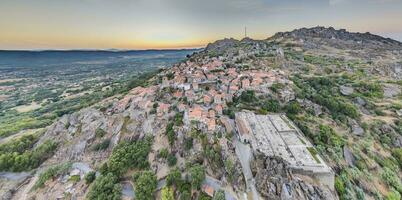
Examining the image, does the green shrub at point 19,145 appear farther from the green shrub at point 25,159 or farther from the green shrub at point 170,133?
the green shrub at point 170,133

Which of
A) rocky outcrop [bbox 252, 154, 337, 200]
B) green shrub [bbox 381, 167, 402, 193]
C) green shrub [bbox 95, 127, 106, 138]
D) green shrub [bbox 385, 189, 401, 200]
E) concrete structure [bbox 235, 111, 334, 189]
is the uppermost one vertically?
concrete structure [bbox 235, 111, 334, 189]

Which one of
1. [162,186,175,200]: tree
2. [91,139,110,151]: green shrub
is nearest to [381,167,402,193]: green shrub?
[162,186,175,200]: tree

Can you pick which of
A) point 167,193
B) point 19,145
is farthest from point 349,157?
point 19,145

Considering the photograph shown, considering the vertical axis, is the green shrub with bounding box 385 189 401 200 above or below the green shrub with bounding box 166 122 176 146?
below

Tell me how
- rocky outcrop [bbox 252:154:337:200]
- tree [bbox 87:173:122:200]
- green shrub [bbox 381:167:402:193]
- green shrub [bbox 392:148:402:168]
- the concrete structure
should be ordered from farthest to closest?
green shrub [bbox 392:148:402:168] → tree [bbox 87:173:122:200] → green shrub [bbox 381:167:402:193] → the concrete structure → rocky outcrop [bbox 252:154:337:200]

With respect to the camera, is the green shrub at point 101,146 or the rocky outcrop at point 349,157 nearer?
the rocky outcrop at point 349,157

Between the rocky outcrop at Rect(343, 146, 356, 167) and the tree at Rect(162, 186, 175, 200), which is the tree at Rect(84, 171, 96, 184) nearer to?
the tree at Rect(162, 186, 175, 200)

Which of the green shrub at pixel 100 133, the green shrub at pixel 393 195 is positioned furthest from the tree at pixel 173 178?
the green shrub at pixel 393 195

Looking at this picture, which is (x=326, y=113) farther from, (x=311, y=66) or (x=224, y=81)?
(x=311, y=66)
